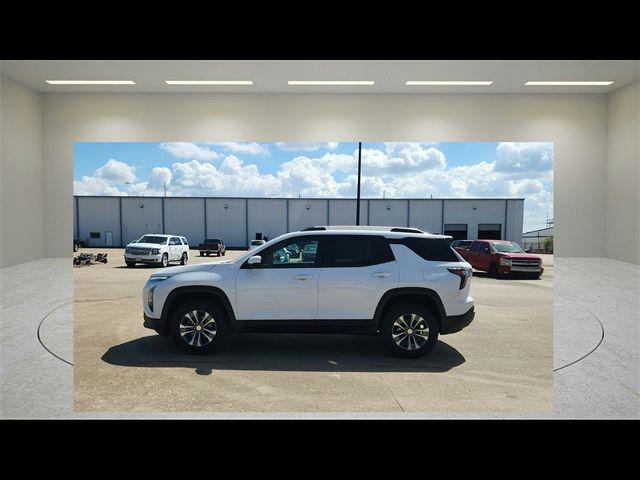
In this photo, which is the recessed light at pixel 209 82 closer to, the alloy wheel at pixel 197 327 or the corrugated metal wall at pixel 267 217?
the corrugated metal wall at pixel 267 217

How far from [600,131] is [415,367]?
12033mm

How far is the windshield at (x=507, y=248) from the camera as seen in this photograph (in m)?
13.0

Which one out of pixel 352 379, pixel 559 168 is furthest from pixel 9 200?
pixel 559 168

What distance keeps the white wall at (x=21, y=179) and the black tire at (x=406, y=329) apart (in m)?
11.2

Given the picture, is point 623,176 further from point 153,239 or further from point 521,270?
point 153,239

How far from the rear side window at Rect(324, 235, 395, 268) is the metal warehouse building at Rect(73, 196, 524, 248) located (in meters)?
2.20

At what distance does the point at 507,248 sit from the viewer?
13.1m

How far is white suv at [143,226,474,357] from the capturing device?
530 cm

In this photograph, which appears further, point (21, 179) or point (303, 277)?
point (21, 179)

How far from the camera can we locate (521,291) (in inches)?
409

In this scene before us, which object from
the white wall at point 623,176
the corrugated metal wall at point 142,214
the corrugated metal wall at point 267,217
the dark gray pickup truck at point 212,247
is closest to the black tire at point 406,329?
the corrugated metal wall at point 267,217

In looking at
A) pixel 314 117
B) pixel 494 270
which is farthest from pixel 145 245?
pixel 494 270

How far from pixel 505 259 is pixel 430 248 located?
8291 millimetres

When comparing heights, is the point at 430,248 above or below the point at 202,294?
above
